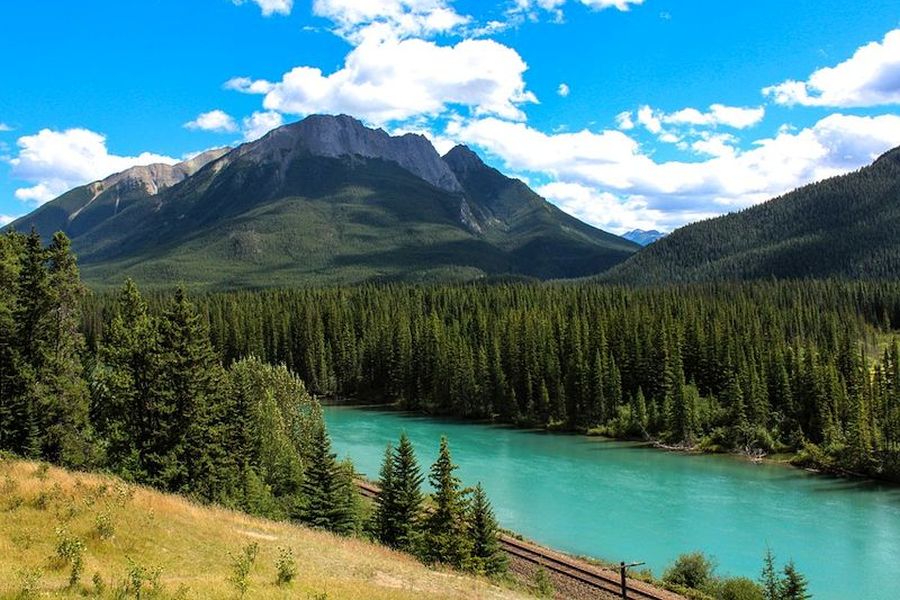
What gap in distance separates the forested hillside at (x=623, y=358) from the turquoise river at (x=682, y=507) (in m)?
6.94

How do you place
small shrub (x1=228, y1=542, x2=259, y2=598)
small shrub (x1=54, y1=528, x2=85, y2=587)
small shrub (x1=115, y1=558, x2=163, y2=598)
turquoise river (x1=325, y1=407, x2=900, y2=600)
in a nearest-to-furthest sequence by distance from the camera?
small shrub (x1=115, y1=558, x2=163, y2=598) < small shrub (x1=54, y1=528, x2=85, y2=587) < small shrub (x1=228, y1=542, x2=259, y2=598) < turquoise river (x1=325, y1=407, x2=900, y2=600)

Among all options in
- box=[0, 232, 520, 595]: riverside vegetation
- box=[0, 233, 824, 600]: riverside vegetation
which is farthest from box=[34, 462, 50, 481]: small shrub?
box=[0, 232, 520, 595]: riverside vegetation

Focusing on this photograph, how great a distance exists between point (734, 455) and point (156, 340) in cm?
6532

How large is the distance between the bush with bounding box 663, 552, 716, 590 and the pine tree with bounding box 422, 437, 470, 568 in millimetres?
14317

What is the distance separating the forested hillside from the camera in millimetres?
80438

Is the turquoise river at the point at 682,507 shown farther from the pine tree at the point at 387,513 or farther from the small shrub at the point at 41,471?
the small shrub at the point at 41,471

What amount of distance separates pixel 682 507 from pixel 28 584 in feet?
178

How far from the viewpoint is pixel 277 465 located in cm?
4803

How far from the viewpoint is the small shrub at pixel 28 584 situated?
1351 centimetres

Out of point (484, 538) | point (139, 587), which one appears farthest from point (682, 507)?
point (139, 587)

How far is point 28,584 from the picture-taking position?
14.0 meters

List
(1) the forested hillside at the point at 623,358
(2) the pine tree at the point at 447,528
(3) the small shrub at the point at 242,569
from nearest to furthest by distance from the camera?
(3) the small shrub at the point at 242,569 → (2) the pine tree at the point at 447,528 → (1) the forested hillside at the point at 623,358

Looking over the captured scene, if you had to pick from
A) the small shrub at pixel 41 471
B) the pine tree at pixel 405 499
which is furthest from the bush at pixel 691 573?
the small shrub at pixel 41 471

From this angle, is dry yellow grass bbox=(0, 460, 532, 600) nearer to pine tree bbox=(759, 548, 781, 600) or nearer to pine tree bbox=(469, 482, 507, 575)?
pine tree bbox=(469, 482, 507, 575)
